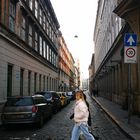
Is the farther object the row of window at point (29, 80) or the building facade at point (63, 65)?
the building facade at point (63, 65)

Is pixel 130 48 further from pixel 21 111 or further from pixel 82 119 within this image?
pixel 82 119

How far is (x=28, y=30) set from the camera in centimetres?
3042

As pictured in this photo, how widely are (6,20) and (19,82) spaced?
588 cm

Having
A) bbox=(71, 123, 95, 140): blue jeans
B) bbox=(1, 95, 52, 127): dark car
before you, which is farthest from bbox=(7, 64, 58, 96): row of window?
bbox=(71, 123, 95, 140): blue jeans

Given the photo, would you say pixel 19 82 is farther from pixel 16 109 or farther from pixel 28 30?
pixel 16 109

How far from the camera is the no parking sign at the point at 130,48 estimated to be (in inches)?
601

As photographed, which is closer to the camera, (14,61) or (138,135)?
(138,135)

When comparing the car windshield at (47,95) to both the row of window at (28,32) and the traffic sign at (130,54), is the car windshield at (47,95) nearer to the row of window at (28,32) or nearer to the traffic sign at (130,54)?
the row of window at (28,32)

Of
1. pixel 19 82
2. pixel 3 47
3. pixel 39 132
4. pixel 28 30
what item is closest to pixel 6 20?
pixel 3 47

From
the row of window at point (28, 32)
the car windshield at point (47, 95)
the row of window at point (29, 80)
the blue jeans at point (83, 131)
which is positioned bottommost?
the blue jeans at point (83, 131)

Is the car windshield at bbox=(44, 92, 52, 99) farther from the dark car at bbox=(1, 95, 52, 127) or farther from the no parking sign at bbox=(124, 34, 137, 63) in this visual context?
the no parking sign at bbox=(124, 34, 137, 63)

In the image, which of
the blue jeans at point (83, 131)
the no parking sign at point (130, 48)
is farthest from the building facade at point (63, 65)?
the blue jeans at point (83, 131)

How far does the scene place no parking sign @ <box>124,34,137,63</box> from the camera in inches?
601

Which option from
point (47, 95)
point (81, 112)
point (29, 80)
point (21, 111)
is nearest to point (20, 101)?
point (21, 111)
